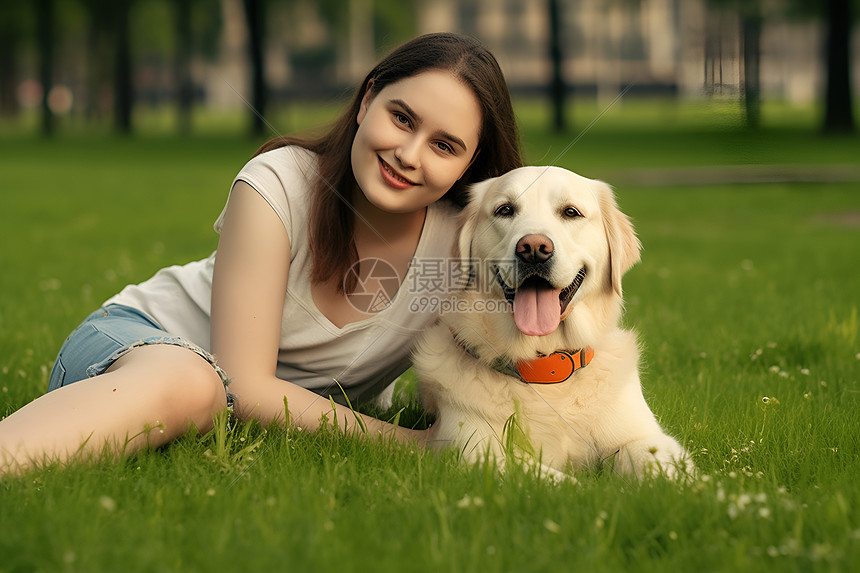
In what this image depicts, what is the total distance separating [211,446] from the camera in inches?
126

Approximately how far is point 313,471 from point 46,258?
23.3 feet

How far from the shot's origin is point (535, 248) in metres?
3.22

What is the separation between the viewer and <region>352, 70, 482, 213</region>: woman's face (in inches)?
137

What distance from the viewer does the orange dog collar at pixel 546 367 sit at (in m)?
3.42

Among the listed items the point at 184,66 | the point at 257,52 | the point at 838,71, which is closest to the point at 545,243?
the point at 838,71

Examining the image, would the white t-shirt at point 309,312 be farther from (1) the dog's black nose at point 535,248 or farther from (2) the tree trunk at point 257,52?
(2) the tree trunk at point 257,52

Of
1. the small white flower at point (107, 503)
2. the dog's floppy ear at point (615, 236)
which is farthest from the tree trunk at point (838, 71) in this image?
the small white flower at point (107, 503)

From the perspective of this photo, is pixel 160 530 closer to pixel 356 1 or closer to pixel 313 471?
pixel 313 471

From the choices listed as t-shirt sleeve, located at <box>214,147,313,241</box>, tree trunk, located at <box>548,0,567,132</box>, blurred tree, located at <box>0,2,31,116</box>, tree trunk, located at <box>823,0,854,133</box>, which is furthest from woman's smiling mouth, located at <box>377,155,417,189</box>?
blurred tree, located at <box>0,2,31,116</box>

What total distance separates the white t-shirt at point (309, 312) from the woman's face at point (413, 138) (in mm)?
Answer: 332

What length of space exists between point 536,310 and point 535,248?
0.26 metres

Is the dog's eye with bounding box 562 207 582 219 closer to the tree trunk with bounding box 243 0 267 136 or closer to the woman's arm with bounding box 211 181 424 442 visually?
the woman's arm with bounding box 211 181 424 442

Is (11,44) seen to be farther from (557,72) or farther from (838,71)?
(838,71)

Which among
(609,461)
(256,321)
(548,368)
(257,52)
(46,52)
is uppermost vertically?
(46,52)
